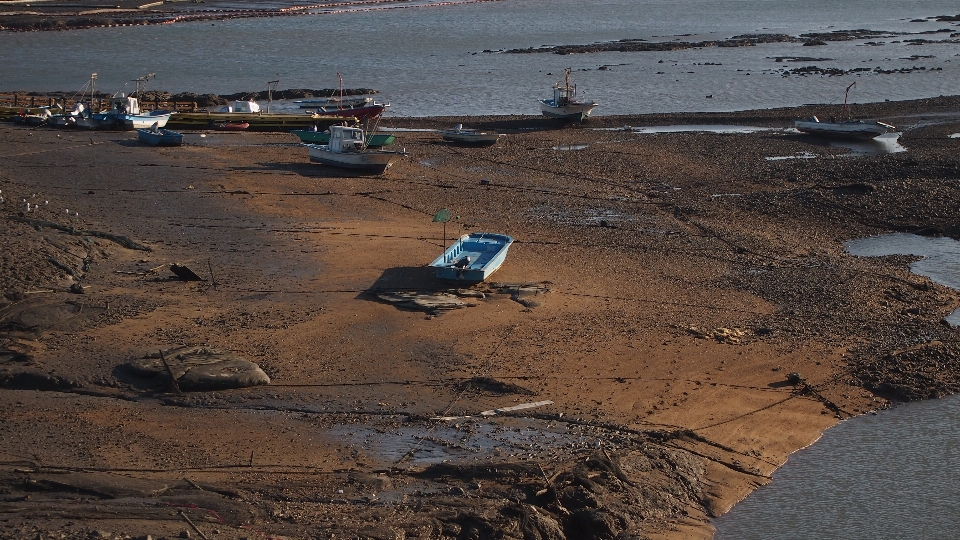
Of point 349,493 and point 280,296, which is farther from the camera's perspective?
point 280,296

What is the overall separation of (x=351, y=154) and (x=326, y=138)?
4490mm

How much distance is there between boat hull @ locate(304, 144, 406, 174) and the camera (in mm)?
28953

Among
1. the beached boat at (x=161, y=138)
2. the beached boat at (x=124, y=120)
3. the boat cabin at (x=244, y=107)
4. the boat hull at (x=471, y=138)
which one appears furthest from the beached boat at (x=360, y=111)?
the beached boat at (x=161, y=138)

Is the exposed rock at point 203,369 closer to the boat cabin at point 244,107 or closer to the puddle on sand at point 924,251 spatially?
the puddle on sand at point 924,251

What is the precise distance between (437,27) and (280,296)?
83722 millimetres

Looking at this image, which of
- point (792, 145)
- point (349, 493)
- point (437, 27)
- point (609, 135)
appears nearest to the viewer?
point (349, 493)

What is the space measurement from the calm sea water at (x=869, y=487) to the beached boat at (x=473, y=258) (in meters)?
6.63

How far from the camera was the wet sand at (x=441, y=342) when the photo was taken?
37.1 feet

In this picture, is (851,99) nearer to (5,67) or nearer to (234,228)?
(234,228)

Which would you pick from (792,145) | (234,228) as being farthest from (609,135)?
(234,228)

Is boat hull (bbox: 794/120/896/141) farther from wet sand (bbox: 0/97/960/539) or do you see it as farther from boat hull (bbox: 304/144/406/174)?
boat hull (bbox: 304/144/406/174)

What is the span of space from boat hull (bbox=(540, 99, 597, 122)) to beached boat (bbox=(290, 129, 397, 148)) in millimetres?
8090

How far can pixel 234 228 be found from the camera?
22875 millimetres

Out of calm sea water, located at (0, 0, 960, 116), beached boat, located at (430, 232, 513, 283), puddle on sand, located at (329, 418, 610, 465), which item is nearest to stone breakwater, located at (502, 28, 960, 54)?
calm sea water, located at (0, 0, 960, 116)
